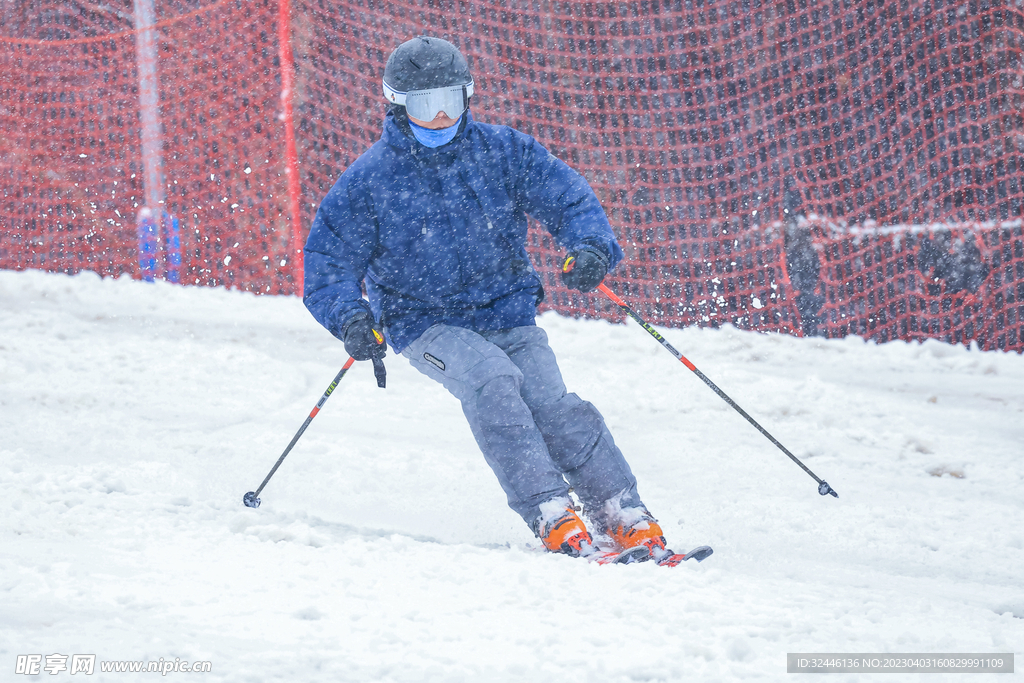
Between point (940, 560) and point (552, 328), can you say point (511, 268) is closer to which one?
point (940, 560)

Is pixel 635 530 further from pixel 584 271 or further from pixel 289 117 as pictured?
pixel 289 117

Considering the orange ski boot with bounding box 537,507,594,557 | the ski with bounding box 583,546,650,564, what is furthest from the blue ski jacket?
the ski with bounding box 583,546,650,564

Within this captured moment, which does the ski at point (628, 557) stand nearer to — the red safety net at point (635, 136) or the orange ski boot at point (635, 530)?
the orange ski boot at point (635, 530)

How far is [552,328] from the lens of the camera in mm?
6367

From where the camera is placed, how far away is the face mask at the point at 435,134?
313 centimetres

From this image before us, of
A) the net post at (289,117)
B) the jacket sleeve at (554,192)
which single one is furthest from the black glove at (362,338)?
the net post at (289,117)

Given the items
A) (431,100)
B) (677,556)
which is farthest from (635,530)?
(431,100)

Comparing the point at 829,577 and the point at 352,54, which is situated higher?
the point at 352,54

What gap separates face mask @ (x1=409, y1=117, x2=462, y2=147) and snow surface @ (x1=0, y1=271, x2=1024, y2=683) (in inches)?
52.9

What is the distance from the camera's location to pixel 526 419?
2.99 meters

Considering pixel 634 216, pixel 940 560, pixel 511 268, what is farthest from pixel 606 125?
pixel 940 560

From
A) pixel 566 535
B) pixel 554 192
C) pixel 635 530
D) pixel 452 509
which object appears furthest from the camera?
pixel 452 509

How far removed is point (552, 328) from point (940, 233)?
8.64 ft

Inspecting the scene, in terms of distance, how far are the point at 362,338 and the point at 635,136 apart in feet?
16.0
